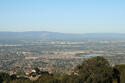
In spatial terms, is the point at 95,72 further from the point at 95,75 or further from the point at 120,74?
the point at 120,74

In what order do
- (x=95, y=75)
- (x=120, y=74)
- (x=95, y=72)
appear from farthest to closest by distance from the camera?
(x=120, y=74), (x=95, y=72), (x=95, y=75)

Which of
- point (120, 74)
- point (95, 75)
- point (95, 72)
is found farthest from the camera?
point (120, 74)

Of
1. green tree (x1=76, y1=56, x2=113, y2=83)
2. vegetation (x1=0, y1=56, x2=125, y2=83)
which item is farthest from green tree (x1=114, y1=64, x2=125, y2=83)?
green tree (x1=76, y1=56, x2=113, y2=83)

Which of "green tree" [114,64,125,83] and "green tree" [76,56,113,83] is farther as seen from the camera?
"green tree" [114,64,125,83]

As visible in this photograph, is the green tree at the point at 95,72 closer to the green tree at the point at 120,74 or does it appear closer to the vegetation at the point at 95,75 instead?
the vegetation at the point at 95,75

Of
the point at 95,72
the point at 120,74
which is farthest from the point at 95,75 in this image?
the point at 120,74

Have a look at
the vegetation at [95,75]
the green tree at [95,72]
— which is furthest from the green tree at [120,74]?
the green tree at [95,72]

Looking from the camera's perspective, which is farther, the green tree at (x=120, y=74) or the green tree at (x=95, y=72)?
the green tree at (x=120, y=74)

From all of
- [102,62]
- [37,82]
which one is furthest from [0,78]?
[102,62]

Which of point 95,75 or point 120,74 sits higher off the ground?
point 95,75

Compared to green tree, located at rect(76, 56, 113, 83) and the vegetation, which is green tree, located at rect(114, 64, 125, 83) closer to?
the vegetation

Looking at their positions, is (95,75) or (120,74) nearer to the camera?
(95,75)
